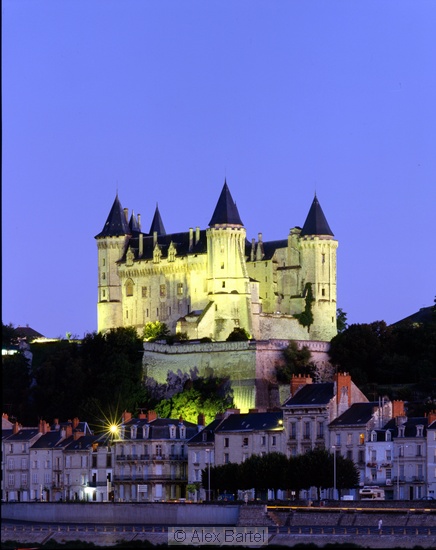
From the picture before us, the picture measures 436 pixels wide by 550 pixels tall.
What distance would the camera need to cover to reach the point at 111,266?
97.7 m

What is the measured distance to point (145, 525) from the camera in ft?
189

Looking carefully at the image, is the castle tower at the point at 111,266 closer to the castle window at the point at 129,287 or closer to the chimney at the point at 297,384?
the castle window at the point at 129,287

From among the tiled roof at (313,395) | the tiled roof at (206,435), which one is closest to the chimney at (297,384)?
the tiled roof at (313,395)

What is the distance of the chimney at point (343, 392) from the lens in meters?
64.8

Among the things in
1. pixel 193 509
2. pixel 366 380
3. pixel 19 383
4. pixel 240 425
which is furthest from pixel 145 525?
pixel 19 383

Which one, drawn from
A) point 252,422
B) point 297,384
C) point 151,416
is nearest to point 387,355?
point 151,416

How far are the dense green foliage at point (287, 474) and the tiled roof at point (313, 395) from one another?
335cm

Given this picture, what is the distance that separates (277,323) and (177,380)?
9.14m

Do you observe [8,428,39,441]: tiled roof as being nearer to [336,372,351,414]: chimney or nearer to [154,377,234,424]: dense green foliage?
[154,377,234,424]: dense green foliage

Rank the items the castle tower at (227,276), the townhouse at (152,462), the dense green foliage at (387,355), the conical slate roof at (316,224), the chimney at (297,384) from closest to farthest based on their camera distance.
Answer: the chimney at (297,384), the townhouse at (152,462), the dense green foliage at (387,355), the castle tower at (227,276), the conical slate roof at (316,224)

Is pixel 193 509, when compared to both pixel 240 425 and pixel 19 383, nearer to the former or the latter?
pixel 240 425

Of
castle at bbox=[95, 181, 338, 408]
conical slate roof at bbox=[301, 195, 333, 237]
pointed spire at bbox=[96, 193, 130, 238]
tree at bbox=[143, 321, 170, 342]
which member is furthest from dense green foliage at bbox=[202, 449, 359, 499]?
pointed spire at bbox=[96, 193, 130, 238]

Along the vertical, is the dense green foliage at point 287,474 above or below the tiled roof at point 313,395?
below

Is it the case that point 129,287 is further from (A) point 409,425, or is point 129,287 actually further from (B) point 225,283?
(A) point 409,425
